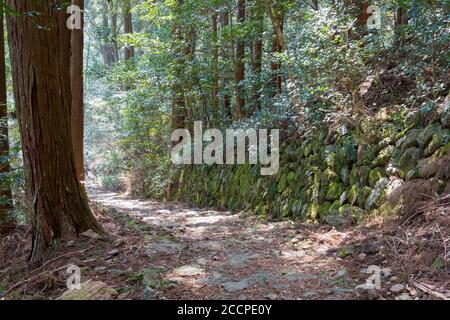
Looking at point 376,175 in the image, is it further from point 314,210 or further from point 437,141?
point 314,210

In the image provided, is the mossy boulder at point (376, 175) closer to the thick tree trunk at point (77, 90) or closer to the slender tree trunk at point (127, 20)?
the thick tree trunk at point (77, 90)

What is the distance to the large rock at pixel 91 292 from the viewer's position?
2.98 m

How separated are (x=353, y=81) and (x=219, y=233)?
304 cm

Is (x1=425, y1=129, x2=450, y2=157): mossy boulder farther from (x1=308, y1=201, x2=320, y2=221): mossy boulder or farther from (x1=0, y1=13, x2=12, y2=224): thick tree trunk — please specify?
(x1=0, y1=13, x2=12, y2=224): thick tree trunk

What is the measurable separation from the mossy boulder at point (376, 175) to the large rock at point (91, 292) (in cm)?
356

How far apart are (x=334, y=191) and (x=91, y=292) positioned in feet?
12.9

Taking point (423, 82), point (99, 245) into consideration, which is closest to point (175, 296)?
point (99, 245)

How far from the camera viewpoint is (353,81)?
5914 millimetres

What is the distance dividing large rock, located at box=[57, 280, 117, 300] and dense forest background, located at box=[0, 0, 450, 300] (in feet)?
4.01

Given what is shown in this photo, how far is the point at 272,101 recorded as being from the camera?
8.25m

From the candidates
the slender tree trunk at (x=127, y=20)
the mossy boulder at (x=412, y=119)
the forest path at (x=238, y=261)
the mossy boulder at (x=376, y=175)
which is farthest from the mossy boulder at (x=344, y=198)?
the slender tree trunk at (x=127, y=20)

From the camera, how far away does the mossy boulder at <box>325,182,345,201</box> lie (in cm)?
575

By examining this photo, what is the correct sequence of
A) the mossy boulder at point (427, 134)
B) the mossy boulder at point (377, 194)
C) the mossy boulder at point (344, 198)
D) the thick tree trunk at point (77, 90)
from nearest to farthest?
1. the mossy boulder at point (427, 134)
2. the mossy boulder at point (377, 194)
3. the mossy boulder at point (344, 198)
4. the thick tree trunk at point (77, 90)

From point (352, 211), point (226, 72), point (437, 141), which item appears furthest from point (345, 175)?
point (226, 72)
